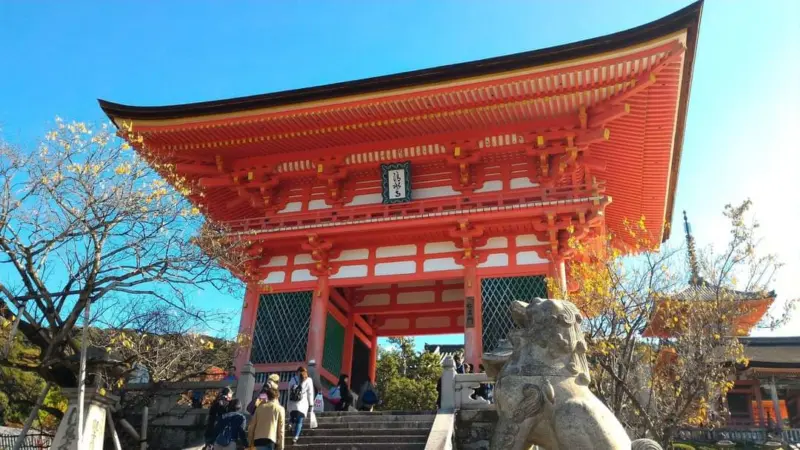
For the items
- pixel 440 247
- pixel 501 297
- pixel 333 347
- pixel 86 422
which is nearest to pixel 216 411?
pixel 86 422

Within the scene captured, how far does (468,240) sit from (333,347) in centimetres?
436

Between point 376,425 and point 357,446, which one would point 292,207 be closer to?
point 376,425

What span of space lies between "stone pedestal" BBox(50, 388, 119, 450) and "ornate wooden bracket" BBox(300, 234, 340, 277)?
258 inches

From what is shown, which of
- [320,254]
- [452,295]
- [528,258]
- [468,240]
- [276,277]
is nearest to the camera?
[528,258]

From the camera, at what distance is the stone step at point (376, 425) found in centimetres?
920

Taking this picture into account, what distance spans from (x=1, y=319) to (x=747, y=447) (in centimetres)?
1844

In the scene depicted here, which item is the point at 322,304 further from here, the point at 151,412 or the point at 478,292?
the point at 151,412

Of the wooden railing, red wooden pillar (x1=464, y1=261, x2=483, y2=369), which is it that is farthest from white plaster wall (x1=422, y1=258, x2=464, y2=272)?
the wooden railing

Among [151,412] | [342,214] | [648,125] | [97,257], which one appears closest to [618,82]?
[648,125]

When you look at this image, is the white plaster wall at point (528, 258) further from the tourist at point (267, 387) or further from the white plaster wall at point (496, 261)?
the tourist at point (267, 387)

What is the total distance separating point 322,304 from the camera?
45.7 feet

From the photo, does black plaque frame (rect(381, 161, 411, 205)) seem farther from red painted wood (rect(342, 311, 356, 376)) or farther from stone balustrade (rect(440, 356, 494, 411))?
stone balustrade (rect(440, 356, 494, 411))

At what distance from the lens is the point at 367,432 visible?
9266mm

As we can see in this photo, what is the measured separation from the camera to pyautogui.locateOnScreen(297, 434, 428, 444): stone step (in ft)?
28.8
